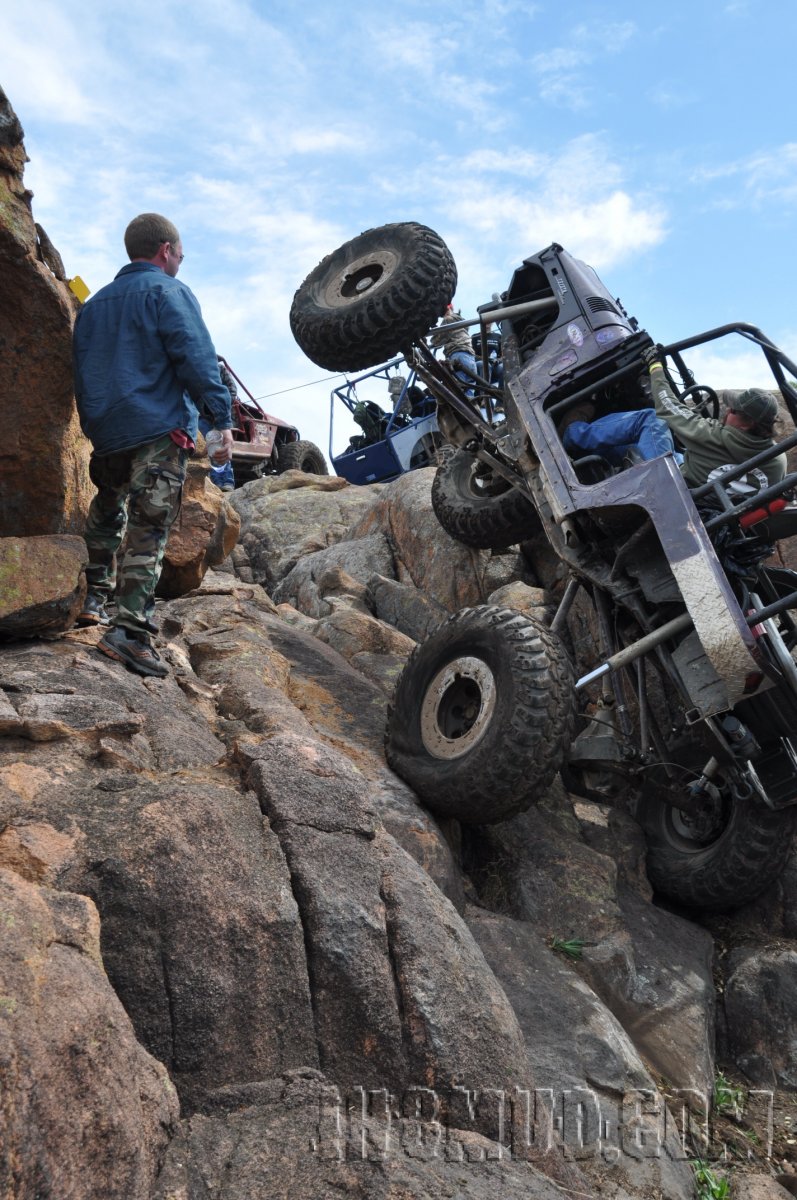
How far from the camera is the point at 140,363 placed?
14.0 ft

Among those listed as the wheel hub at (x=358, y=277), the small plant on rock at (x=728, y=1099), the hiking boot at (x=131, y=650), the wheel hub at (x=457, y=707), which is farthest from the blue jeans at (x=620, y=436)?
the small plant on rock at (x=728, y=1099)

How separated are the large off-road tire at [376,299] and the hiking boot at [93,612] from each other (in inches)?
115

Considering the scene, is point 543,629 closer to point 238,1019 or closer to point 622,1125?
point 622,1125

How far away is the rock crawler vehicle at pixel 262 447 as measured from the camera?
57.7ft

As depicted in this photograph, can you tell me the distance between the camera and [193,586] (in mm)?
6590

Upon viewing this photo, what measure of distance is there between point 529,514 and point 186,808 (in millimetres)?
5562

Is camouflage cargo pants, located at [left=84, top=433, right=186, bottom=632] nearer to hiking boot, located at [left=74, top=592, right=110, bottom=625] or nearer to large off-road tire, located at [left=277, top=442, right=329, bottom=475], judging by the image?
hiking boot, located at [left=74, top=592, right=110, bottom=625]

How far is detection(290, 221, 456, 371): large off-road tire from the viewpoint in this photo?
6.64 m

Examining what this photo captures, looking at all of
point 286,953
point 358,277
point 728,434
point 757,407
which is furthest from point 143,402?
point 358,277

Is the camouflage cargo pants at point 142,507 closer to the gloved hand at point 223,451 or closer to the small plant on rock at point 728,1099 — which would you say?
the gloved hand at point 223,451

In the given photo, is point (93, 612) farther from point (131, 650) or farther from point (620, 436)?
point (620, 436)

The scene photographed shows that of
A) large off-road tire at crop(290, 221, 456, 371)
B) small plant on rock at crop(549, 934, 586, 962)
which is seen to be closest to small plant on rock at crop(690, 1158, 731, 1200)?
small plant on rock at crop(549, 934, 586, 962)

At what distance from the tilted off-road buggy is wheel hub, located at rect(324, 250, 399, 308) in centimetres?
3

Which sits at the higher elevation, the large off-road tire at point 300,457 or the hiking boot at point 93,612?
the large off-road tire at point 300,457
